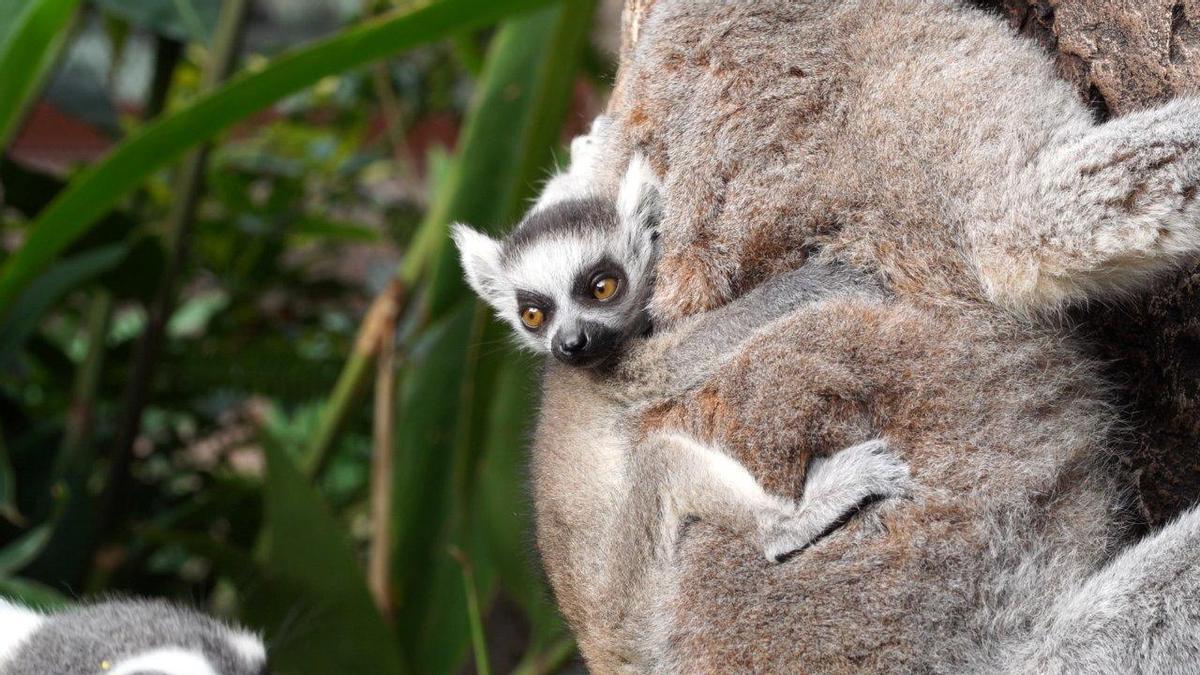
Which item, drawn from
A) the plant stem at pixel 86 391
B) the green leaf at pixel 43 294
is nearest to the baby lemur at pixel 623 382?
the green leaf at pixel 43 294

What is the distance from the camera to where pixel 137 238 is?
466 centimetres

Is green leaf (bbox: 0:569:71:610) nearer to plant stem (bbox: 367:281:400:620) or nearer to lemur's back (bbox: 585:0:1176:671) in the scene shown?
plant stem (bbox: 367:281:400:620)

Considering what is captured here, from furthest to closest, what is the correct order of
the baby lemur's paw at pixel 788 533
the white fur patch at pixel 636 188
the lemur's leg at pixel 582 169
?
the lemur's leg at pixel 582 169 → the white fur patch at pixel 636 188 → the baby lemur's paw at pixel 788 533

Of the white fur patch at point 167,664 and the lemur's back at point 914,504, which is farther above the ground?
the lemur's back at point 914,504

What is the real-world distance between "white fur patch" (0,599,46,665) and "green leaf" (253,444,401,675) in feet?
3.65

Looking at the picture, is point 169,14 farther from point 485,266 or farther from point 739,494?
point 739,494

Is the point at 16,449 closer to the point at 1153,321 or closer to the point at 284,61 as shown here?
→ the point at 284,61

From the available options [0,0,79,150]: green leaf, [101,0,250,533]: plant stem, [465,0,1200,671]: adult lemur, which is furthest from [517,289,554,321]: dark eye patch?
[101,0,250,533]: plant stem

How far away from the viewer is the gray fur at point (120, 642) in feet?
8.04

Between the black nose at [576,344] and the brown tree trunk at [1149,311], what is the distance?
1.07 metres

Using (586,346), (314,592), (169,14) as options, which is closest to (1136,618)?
(586,346)

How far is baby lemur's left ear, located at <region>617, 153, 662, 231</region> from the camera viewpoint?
7.73 feet

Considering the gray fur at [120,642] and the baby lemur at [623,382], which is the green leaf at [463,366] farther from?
the gray fur at [120,642]

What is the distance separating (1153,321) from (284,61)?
2560 mm
